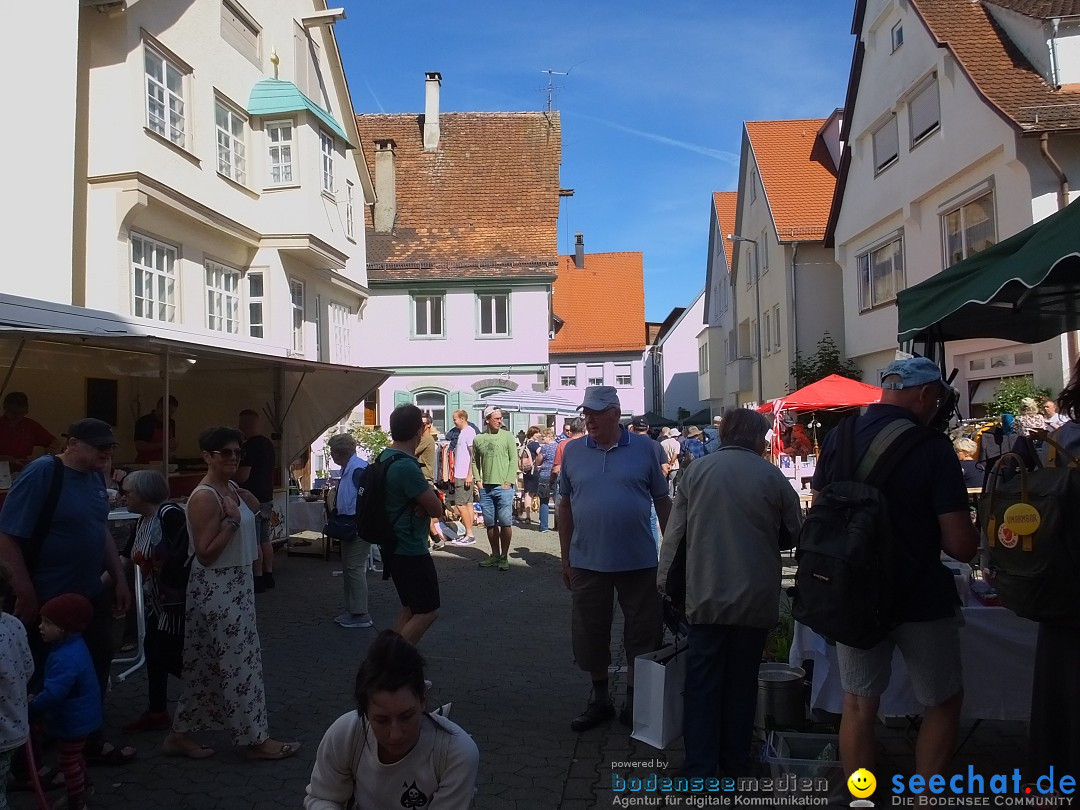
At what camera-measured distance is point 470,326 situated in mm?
28781

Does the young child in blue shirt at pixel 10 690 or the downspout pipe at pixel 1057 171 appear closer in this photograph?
the young child in blue shirt at pixel 10 690

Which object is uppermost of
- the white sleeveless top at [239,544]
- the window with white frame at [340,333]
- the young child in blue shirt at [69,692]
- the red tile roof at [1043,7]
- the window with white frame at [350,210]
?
the red tile roof at [1043,7]

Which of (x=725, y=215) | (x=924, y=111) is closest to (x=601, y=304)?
(x=725, y=215)

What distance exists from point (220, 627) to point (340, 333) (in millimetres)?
17970

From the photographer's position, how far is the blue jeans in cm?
413

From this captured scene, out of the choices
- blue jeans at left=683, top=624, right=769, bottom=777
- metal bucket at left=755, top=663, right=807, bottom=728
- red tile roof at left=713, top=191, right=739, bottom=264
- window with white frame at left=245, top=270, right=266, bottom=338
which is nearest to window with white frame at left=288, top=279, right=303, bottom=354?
window with white frame at left=245, top=270, right=266, bottom=338

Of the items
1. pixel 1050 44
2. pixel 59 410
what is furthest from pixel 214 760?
pixel 1050 44

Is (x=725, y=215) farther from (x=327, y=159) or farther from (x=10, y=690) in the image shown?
(x=10, y=690)

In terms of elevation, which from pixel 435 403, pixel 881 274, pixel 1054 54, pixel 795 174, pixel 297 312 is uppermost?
pixel 795 174

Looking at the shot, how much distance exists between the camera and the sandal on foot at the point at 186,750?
472cm

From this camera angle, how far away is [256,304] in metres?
17.6

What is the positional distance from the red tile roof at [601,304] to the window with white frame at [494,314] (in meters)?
20.3

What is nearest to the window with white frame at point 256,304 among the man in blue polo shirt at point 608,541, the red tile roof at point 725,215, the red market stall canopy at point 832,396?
the red market stall canopy at point 832,396

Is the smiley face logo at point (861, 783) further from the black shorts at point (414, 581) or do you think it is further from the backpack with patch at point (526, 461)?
the backpack with patch at point (526, 461)
